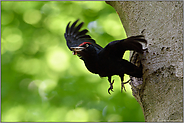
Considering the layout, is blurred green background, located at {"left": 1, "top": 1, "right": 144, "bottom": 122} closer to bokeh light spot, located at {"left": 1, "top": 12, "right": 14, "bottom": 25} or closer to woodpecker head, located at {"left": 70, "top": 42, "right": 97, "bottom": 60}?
bokeh light spot, located at {"left": 1, "top": 12, "right": 14, "bottom": 25}

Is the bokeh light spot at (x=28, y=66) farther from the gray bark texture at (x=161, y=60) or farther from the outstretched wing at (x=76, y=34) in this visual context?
the gray bark texture at (x=161, y=60)

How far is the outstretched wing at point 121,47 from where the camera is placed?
5.21 ft

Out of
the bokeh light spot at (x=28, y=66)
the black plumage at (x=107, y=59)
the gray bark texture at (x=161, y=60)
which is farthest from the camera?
the bokeh light spot at (x=28, y=66)

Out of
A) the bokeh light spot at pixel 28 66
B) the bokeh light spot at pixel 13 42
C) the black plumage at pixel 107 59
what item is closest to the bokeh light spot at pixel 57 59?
the bokeh light spot at pixel 28 66

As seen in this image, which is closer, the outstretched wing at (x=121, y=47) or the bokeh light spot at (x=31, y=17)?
the outstretched wing at (x=121, y=47)

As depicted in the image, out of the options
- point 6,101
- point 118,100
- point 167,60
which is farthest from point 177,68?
point 6,101

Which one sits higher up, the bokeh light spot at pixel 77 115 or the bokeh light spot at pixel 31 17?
the bokeh light spot at pixel 31 17

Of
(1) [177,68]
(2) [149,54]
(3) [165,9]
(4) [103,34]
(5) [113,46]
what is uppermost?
(4) [103,34]

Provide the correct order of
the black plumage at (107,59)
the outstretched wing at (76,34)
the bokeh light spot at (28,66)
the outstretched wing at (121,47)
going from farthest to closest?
1. the bokeh light spot at (28,66)
2. the outstretched wing at (76,34)
3. the black plumage at (107,59)
4. the outstretched wing at (121,47)

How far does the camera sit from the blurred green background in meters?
3.29

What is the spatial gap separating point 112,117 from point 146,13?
7.16 feet

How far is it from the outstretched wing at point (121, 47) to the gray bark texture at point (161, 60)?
135 millimetres

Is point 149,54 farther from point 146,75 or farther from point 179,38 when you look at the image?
point 179,38

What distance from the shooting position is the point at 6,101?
331cm
